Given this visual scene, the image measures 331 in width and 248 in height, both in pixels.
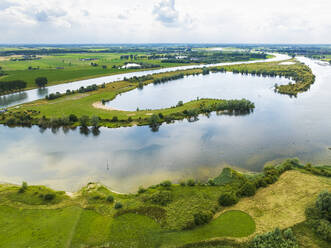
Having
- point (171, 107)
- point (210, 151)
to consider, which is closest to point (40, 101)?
point (171, 107)

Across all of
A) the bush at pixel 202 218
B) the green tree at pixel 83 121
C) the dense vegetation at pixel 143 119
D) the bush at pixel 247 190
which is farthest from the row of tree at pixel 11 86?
the bush at pixel 247 190

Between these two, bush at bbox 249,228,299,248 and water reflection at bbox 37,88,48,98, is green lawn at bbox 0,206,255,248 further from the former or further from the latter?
water reflection at bbox 37,88,48,98

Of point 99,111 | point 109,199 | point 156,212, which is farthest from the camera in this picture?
point 99,111

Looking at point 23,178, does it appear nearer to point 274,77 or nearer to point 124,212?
point 124,212

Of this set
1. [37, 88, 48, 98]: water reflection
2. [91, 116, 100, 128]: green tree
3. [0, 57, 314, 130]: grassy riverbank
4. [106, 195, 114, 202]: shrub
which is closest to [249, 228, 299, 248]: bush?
[106, 195, 114, 202]: shrub

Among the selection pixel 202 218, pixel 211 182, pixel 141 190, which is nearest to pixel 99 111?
pixel 141 190

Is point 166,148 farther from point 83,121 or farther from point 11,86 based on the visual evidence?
point 11,86

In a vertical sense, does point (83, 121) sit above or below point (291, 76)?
below
